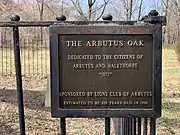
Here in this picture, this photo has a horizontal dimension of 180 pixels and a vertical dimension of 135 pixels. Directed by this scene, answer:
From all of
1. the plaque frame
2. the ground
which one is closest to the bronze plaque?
the plaque frame

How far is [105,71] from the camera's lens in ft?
8.25

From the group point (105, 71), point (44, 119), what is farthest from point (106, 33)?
point (44, 119)

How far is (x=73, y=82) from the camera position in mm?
2531

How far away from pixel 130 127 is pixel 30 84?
7.92 metres

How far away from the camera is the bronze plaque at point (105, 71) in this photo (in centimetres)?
250

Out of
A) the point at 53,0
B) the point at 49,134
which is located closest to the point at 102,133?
the point at 49,134

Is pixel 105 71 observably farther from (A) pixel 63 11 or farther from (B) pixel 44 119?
(A) pixel 63 11

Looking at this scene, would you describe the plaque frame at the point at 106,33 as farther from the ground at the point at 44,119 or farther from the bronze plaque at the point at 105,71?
the ground at the point at 44,119

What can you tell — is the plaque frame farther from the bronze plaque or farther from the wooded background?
the wooded background

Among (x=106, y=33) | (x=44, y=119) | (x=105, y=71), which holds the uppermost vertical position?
(x=106, y=33)

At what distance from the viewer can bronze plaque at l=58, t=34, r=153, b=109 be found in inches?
98.3

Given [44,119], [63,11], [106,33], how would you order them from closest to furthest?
[106,33], [44,119], [63,11]

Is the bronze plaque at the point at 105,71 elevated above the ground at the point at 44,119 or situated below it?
above

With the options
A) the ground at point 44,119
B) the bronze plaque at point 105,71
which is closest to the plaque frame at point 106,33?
the bronze plaque at point 105,71
